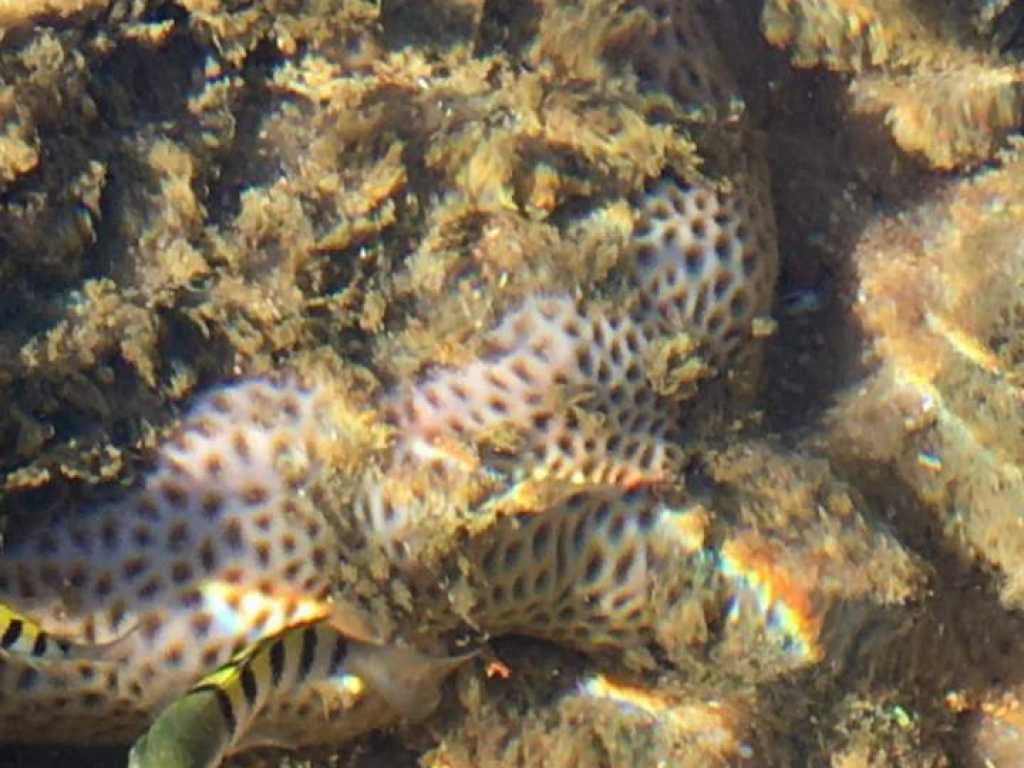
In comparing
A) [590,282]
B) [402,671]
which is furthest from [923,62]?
[402,671]

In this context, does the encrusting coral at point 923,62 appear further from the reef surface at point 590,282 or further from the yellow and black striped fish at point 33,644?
the yellow and black striped fish at point 33,644

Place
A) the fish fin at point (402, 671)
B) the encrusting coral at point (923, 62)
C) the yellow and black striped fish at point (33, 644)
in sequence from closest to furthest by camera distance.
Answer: the yellow and black striped fish at point (33, 644) < the fish fin at point (402, 671) < the encrusting coral at point (923, 62)

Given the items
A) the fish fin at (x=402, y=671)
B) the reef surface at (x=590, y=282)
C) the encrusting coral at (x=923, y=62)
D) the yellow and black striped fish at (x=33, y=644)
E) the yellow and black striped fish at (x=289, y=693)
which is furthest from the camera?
the encrusting coral at (x=923, y=62)

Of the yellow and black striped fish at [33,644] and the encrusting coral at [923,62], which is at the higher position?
the encrusting coral at [923,62]

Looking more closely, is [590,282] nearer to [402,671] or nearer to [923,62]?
[402,671]

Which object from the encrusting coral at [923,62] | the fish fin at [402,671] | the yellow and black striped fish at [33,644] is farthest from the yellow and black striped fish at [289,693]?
the encrusting coral at [923,62]

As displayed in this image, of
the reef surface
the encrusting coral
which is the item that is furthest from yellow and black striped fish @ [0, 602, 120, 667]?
the encrusting coral

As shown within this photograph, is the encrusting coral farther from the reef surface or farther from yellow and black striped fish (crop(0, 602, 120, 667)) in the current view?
yellow and black striped fish (crop(0, 602, 120, 667))

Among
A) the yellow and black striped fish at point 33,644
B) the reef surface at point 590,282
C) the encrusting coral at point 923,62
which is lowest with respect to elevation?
the yellow and black striped fish at point 33,644
